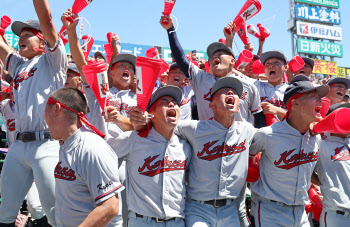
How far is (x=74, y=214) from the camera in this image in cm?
251

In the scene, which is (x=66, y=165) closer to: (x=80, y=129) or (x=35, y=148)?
(x=80, y=129)

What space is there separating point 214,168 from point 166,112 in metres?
0.71

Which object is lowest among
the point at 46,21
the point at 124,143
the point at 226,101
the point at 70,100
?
the point at 124,143

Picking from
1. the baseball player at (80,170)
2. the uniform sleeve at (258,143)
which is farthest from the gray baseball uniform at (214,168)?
the baseball player at (80,170)

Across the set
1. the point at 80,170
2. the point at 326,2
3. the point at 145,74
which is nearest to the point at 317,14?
the point at 326,2

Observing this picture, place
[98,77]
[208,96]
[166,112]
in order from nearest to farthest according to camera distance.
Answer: [98,77], [166,112], [208,96]

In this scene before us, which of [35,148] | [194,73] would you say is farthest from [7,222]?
[194,73]

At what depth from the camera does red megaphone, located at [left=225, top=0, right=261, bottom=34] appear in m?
4.77

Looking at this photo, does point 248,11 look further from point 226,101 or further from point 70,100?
point 70,100

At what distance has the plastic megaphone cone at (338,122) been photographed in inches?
126

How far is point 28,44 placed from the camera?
148 inches

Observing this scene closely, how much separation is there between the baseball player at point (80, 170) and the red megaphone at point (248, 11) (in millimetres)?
2801

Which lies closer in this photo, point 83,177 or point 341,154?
point 83,177

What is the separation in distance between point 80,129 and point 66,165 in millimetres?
284
